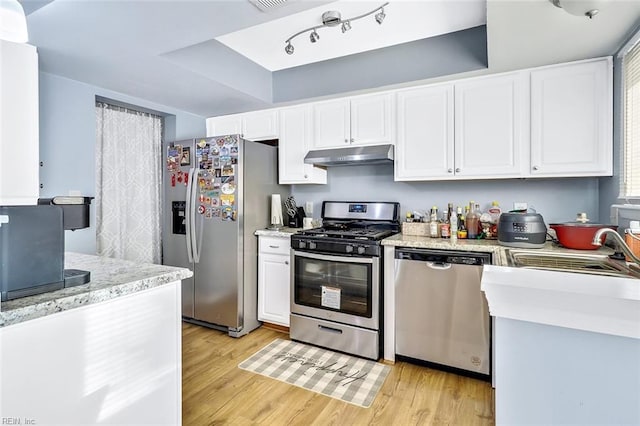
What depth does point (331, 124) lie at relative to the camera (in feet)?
9.68

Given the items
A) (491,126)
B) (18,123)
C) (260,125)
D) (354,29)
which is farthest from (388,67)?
(18,123)

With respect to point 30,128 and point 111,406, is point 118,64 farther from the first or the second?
point 111,406

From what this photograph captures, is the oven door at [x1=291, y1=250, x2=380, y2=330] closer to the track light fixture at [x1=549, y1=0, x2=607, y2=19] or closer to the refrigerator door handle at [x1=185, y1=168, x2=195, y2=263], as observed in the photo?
the refrigerator door handle at [x1=185, y1=168, x2=195, y2=263]

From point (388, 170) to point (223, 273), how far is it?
1.86m

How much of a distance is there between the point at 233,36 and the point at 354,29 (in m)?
0.99

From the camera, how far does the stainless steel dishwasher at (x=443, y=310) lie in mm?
2129

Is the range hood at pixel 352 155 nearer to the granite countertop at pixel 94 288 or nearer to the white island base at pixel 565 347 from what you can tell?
the white island base at pixel 565 347

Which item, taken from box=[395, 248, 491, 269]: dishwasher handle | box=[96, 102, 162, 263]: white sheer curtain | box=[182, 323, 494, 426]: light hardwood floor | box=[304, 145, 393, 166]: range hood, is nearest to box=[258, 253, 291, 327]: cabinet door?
box=[182, 323, 494, 426]: light hardwood floor

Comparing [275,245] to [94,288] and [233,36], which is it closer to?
[233,36]

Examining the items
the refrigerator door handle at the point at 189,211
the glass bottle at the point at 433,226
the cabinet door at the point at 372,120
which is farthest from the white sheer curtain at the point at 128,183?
the glass bottle at the point at 433,226

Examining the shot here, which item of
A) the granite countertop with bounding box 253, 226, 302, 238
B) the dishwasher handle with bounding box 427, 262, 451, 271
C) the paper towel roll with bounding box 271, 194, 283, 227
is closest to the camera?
the dishwasher handle with bounding box 427, 262, 451, 271

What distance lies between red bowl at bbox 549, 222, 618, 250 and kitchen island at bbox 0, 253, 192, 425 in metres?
2.23

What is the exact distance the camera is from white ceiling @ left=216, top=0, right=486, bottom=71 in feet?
7.05

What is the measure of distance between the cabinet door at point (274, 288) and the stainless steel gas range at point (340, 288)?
5.4 inches
